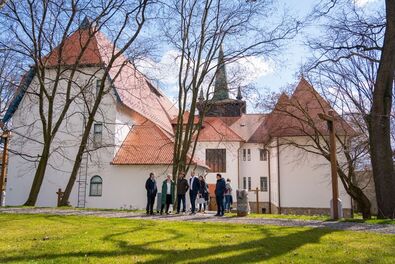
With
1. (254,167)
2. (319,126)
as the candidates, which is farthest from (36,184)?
(254,167)

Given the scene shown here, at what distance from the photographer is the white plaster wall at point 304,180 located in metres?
37.6

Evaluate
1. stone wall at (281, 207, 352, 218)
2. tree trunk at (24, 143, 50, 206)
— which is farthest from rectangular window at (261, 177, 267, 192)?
tree trunk at (24, 143, 50, 206)

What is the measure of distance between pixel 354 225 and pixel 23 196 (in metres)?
27.3

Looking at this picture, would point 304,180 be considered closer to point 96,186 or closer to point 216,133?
point 216,133

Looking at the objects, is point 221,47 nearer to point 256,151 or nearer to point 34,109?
point 34,109

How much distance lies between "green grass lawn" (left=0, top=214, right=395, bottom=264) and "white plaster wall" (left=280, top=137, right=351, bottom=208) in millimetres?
26202

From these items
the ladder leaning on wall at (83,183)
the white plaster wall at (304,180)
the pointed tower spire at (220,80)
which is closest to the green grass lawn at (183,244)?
the pointed tower spire at (220,80)

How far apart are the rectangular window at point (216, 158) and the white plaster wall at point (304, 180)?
7.65 m

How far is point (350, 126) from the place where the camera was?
28250mm

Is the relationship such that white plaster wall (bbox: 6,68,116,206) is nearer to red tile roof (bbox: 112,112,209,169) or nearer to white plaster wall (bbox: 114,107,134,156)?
white plaster wall (bbox: 114,107,134,156)

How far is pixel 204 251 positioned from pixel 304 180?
31.1 metres

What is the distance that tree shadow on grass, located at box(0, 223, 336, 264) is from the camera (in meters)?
7.94

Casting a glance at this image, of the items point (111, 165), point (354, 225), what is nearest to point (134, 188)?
point (111, 165)

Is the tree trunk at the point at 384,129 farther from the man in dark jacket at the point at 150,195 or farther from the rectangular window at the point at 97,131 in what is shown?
the rectangular window at the point at 97,131
